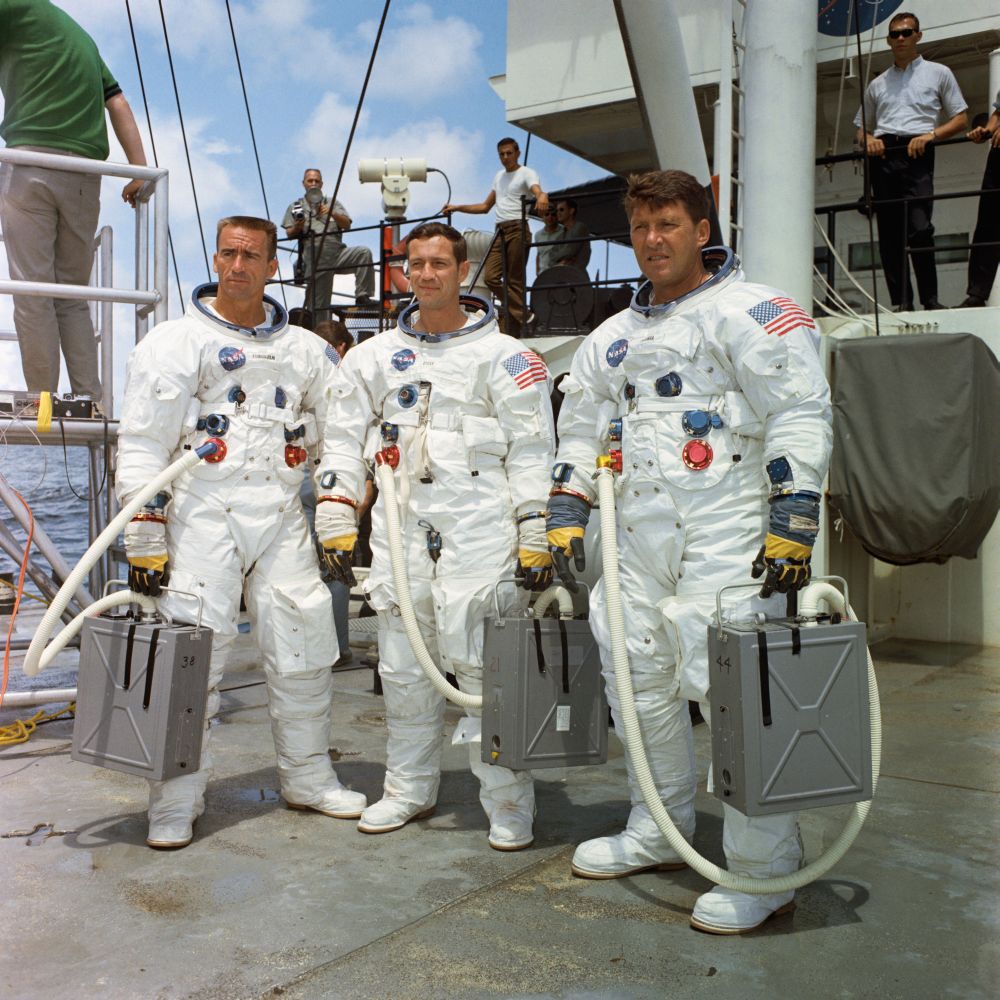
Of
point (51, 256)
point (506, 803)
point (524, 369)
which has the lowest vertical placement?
point (506, 803)

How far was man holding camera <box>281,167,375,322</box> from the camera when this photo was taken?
10250mm

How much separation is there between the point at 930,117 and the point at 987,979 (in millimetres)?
6427

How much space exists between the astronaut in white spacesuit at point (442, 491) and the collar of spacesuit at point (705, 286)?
0.54 m

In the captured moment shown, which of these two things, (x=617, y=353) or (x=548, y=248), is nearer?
(x=617, y=353)

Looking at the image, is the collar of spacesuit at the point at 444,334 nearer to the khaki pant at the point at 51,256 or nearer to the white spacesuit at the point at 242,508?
the white spacesuit at the point at 242,508

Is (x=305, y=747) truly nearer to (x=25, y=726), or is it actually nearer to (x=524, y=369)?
(x=524, y=369)

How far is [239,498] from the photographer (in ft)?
12.6

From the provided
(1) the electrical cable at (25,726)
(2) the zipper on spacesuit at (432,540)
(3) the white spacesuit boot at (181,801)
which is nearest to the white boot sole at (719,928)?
(2) the zipper on spacesuit at (432,540)

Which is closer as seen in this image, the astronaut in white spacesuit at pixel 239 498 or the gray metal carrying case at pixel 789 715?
the gray metal carrying case at pixel 789 715

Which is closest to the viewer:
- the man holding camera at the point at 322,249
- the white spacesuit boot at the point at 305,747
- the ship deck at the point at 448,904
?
the ship deck at the point at 448,904

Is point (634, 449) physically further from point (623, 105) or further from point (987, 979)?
point (623, 105)

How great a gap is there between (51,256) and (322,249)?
17.4 ft

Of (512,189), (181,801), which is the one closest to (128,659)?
(181,801)

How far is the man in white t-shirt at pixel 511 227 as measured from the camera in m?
9.42
